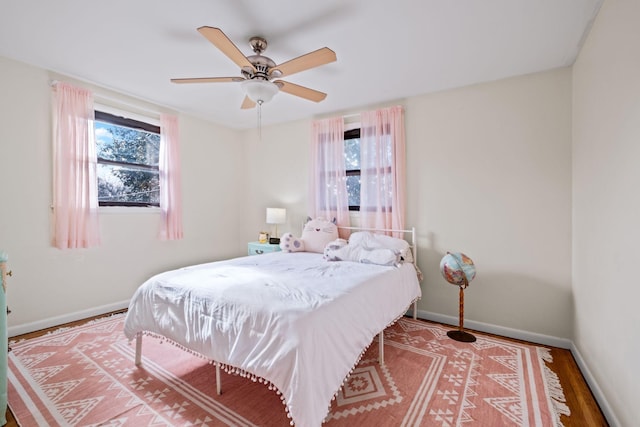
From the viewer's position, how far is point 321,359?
57.4 inches

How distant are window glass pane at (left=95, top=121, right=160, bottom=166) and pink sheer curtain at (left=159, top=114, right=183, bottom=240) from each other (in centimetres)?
14

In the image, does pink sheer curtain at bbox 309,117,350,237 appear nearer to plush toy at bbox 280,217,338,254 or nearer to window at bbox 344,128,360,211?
window at bbox 344,128,360,211

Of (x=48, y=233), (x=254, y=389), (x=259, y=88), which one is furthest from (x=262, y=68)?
(x=48, y=233)

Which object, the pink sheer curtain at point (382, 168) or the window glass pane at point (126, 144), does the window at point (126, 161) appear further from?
the pink sheer curtain at point (382, 168)

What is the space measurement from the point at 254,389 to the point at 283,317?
2.85 feet

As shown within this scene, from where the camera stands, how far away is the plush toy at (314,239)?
3.64 metres

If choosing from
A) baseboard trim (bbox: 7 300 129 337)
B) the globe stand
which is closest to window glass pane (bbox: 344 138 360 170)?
the globe stand

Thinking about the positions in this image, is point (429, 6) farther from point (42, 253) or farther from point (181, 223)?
point (42, 253)

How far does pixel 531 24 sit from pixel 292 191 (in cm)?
326

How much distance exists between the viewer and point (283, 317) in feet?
4.94

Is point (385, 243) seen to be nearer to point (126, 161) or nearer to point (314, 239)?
point (314, 239)

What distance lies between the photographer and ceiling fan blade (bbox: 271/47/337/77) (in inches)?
76.8

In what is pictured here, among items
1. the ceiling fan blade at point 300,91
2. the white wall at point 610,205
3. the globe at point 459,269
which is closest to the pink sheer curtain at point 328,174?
the ceiling fan blade at point 300,91

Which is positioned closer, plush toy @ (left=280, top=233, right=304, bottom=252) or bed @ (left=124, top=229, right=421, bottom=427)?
bed @ (left=124, top=229, right=421, bottom=427)
